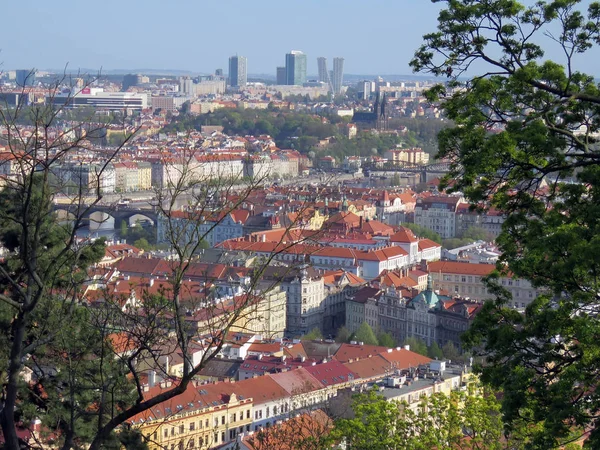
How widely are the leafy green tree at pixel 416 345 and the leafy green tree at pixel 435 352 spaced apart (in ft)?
0.55

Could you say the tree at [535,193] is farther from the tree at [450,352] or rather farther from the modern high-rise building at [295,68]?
the modern high-rise building at [295,68]

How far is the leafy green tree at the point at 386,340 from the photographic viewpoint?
26.9 meters

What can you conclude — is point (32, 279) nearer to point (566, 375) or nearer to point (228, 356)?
point (566, 375)

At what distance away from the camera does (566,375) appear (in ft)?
15.4

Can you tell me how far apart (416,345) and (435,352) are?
0.64 m

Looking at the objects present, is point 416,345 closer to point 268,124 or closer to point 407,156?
point 407,156

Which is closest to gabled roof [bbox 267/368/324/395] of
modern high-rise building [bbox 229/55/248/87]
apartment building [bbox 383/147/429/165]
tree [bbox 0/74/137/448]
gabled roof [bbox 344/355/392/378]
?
gabled roof [bbox 344/355/392/378]

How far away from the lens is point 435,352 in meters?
25.5

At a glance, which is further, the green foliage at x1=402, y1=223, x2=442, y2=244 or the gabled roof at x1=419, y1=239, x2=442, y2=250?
the green foliage at x1=402, y1=223, x2=442, y2=244

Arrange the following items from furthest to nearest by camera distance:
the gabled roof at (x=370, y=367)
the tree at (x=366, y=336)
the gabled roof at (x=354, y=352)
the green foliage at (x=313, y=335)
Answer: the green foliage at (x=313, y=335), the tree at (x=366, y=336), the gabled roof at (x=354, y=352), the gabled roof at (x=370, y=367)

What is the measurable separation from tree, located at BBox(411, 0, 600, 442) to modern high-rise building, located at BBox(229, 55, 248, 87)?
16872 centimetres

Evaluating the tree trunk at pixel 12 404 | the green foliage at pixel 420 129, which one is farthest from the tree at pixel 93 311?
the green foliage at pixel 420 129

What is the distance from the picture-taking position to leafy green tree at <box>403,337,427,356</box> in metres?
25.4

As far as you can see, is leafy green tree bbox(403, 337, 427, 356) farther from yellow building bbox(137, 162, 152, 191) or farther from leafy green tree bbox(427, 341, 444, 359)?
yellow building bbox(137, 162, 152, 191)
